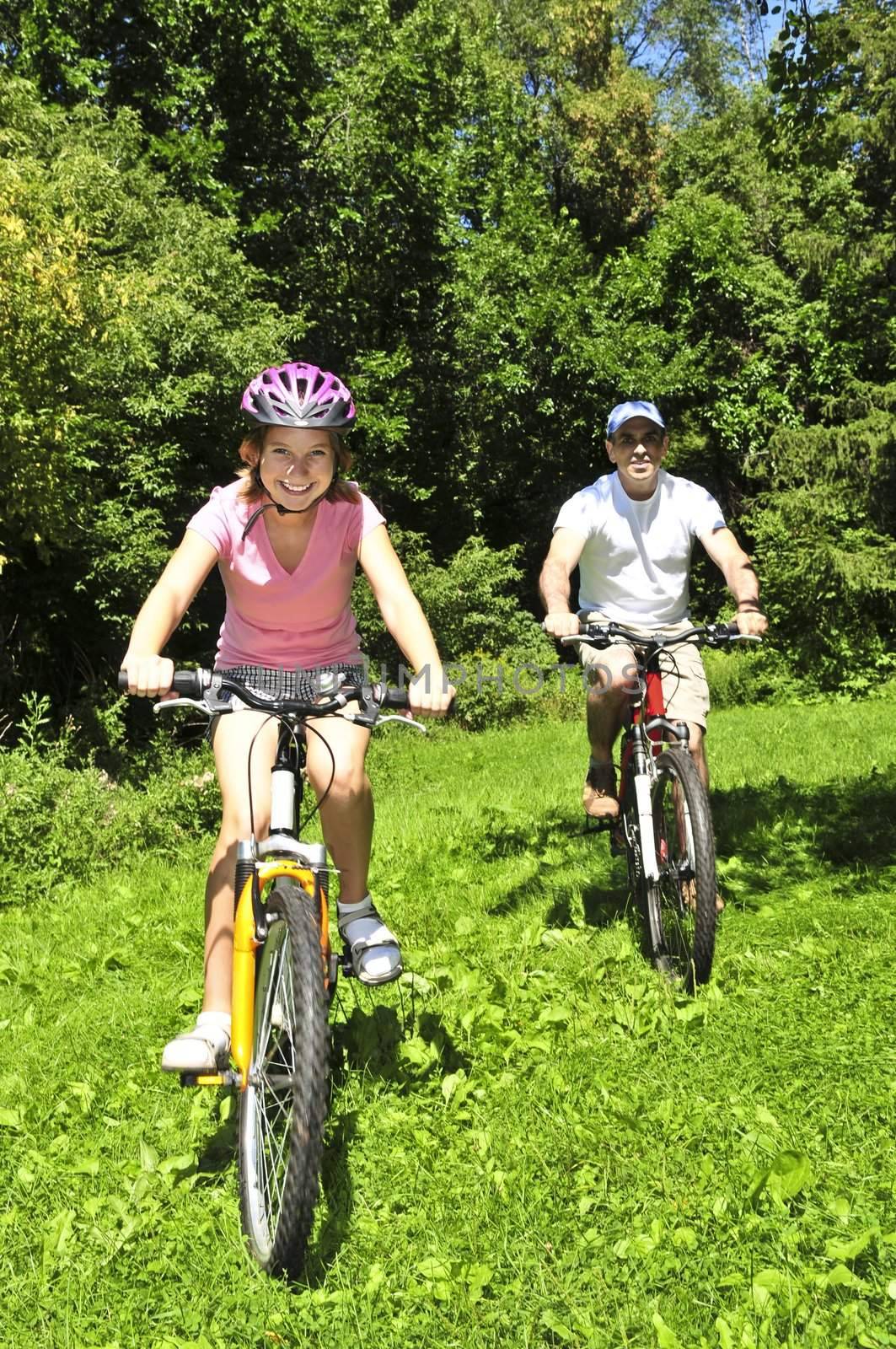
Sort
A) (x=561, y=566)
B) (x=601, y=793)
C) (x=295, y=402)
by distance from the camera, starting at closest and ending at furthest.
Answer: (x=295, y=402) → (x=561, y=566) → (x=601, y=793)

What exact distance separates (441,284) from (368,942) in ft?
69.2

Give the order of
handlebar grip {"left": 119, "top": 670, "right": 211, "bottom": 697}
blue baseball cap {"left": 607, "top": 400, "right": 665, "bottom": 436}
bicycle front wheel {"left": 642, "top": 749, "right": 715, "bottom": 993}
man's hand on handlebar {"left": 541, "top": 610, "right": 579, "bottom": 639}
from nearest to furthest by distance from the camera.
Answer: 1. handlebar grip {"left": 119, "top": 670, "right": 211, "bottom": 697}
2. bicycle front wheel {"left": 642, "top": 749, "right": 715, "bottom": 993}
3. man's hand on handlebar {"left": 541, "top": 610, "right": 579, "bottom": 639}
4. blue baseball cap {"left": 607, "top": 400, "right": 665, "bottom": 436}

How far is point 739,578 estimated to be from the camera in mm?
4738

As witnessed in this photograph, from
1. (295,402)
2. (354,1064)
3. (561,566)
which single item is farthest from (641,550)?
(354,1064)

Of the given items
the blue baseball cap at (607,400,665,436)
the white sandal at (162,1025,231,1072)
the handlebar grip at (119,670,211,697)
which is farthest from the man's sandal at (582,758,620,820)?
the handlebar grip at (119,670,211,697)

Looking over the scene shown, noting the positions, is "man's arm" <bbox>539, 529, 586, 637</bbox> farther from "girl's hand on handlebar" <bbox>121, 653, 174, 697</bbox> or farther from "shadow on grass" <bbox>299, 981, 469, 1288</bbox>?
"girl's hand on handlebar" <bbox>121, 653, 174, 697</bbox>

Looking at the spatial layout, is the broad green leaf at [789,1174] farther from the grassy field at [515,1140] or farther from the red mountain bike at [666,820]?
the red mountain bike at [666,820]

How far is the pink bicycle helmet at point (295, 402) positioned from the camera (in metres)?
3.28

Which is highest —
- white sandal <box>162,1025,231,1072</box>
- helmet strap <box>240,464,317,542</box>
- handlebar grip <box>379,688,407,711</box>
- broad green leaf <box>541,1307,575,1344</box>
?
helmet strap <box>240,464,317,542</box>

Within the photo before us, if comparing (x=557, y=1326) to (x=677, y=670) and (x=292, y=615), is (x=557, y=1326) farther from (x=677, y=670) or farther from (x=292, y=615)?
(x=677, y=670)

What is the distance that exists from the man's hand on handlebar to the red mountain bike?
0.04m

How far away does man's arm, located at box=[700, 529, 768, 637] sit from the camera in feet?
14.8

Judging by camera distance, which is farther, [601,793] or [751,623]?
[601,793]

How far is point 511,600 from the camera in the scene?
2028 cm
